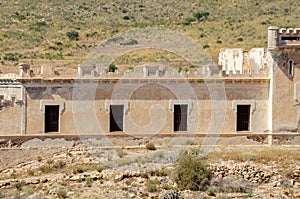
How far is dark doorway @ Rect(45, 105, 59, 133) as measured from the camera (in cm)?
2411

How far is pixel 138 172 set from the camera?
69.5 feet

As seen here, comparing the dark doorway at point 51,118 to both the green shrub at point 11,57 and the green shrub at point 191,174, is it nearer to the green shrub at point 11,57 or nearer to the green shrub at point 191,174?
the green shrub at point 191,174

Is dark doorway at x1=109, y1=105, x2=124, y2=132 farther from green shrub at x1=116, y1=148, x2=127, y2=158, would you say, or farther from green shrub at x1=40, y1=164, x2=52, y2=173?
green shrub at x1=40, y1=164, x2=52, y2=173

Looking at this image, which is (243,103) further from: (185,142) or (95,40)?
(95,40)

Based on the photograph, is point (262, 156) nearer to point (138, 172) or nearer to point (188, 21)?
point (138, 172)

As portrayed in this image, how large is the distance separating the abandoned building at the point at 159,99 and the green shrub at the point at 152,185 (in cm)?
439

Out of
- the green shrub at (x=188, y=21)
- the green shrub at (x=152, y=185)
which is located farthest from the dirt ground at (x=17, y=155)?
the green shrub at (x=188, y=21)

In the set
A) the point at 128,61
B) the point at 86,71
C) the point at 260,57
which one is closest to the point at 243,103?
the point at 260,57

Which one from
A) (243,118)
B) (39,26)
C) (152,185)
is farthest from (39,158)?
(39,26)

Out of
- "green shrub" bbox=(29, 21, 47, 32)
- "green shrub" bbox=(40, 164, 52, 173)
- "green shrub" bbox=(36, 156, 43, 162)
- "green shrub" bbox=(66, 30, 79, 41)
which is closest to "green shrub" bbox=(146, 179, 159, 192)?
"green shrub" bbox=(40, 164, 52, 173)

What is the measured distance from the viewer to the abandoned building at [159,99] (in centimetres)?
2392

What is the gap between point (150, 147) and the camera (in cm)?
2408

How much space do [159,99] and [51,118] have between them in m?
4.03

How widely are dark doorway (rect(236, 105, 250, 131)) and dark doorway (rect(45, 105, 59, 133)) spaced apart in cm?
683
